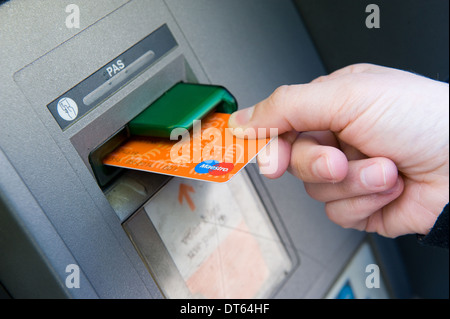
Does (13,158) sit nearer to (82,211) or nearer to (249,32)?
(82,211)

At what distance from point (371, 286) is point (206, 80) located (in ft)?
2.58

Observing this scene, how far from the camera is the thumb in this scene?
892 millimetres

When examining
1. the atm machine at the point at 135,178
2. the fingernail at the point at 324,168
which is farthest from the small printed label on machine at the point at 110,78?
the fingernail at the point at 324,168

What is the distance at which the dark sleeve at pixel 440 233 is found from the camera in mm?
933

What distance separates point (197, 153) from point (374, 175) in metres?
0.33

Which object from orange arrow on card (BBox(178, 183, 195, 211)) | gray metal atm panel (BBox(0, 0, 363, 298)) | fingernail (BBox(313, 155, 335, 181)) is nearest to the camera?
gray metal atm panel (BBox(0, 0, 363, 298))

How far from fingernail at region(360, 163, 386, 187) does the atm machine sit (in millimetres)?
274

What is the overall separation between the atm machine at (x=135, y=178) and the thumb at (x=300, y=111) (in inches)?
6.0

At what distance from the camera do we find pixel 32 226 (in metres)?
0.74

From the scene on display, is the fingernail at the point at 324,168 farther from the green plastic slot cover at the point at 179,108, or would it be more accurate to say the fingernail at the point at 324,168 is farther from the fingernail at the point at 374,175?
the green plastic slot cover at the point at 179,108

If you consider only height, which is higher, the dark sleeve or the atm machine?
the atm machine

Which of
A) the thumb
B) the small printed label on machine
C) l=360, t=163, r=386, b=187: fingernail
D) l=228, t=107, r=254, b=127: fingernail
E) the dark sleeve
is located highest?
the small printed label on machine

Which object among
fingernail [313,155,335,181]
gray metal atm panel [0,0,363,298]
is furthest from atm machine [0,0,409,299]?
fingernail [313,155,335,181]

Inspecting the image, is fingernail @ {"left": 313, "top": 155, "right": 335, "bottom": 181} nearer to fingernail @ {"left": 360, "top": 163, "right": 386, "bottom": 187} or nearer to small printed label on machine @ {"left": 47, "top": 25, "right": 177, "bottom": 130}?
fingernail @ {"left": 360, "top": 163, "right": 386, "bottom": 187}
